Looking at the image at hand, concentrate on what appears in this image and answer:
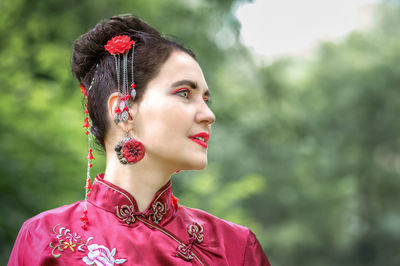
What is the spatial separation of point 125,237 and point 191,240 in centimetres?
23

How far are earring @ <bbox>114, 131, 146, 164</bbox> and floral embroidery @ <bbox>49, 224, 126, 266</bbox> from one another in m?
0.26

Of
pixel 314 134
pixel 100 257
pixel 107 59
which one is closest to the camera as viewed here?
pixel 100 257

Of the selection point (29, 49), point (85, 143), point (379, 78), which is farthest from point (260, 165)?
point (85, 143)

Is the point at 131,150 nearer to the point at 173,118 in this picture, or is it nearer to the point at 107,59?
the point at 173,118

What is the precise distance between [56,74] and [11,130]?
4.09 feet

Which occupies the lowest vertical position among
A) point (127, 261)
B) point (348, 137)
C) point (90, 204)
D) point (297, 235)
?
point (127, 261)

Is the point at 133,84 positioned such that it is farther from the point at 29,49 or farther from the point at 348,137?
the point at 348,137

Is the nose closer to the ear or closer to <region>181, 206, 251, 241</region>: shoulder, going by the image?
the ear

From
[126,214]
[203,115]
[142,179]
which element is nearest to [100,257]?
[126,214]

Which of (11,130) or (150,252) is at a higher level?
(11,130)

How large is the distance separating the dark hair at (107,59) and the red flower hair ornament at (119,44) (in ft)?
0.10

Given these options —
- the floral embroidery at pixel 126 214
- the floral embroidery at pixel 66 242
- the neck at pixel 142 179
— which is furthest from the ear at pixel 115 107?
the floral embroidery at pixel 66 242

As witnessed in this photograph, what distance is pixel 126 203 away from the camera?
5.46 feet

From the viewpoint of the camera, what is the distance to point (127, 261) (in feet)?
5.05
